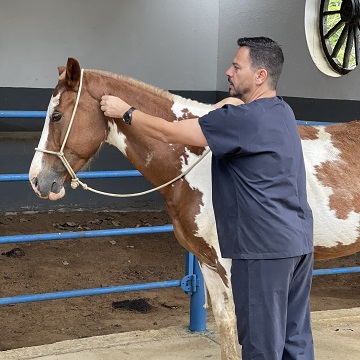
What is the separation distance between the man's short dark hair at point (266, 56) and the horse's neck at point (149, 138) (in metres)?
0.67

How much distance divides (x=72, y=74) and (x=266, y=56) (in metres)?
0.87

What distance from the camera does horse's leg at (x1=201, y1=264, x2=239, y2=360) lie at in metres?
3.06

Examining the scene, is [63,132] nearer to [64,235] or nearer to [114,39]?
[64,235]

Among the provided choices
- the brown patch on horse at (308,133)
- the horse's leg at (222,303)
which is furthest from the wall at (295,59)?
the horse's leg at (222,303)

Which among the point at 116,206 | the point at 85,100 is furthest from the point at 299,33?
the point at 85,100

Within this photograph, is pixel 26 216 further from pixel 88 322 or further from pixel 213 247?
pixel 213 247

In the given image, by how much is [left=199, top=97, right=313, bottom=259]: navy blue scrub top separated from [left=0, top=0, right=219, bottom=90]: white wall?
6.62 metres

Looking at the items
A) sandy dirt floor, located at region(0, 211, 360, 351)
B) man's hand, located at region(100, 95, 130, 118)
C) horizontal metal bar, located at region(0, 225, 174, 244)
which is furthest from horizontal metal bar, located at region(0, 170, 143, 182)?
sandy dirt floor, located at region(0, 211, 360, 351)

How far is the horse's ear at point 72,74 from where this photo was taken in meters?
2.71

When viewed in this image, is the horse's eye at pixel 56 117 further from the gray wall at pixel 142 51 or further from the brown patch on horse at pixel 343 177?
the gray wall at pixel 142 51

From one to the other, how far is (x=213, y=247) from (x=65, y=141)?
0.78m

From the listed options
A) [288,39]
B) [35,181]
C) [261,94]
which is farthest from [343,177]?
[288,39]

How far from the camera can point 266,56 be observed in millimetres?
2275

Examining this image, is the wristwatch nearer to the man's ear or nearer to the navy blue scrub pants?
the man's ear
